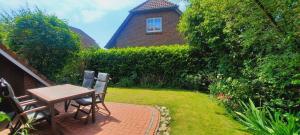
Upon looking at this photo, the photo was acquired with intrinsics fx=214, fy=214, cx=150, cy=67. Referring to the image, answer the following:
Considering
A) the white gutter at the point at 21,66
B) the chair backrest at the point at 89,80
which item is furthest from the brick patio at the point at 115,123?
the white gutter at the point at 21,66

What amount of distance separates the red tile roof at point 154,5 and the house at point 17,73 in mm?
12812

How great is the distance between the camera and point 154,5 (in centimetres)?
1922

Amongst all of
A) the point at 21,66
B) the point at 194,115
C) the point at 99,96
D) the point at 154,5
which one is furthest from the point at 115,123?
the point at 154,5

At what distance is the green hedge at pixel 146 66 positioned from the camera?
39.5 feet

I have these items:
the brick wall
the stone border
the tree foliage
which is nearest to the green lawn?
the stone border

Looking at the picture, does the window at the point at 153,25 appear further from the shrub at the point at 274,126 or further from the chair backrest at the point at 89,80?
the shrub at the point at 274,126

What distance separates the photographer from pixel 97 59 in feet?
48.1

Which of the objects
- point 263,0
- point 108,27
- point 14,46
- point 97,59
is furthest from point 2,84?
point 108,27

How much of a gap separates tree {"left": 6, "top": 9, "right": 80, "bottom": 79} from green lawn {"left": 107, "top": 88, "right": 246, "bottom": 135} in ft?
15.0

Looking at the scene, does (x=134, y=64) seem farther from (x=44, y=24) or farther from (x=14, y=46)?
(x=14, y=46)

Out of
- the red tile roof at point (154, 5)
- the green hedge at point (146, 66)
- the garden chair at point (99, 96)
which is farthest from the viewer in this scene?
the red tile roof at point (154, 5)

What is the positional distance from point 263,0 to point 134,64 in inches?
369

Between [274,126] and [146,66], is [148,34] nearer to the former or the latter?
[146,66]

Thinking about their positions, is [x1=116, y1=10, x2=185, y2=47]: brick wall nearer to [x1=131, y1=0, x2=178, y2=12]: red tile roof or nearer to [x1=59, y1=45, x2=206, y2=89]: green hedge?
[x1=131, y1=0, x2=178, y2=12]: red tile roof
